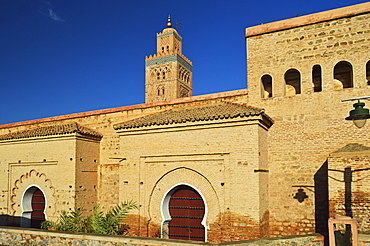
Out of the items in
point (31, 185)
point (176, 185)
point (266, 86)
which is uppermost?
point (266, 86)

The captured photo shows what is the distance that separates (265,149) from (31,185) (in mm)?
9471

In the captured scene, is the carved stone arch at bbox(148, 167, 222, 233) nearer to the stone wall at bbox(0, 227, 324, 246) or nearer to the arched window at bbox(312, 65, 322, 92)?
the stone wall at bbox(0, 227, 324, 246)

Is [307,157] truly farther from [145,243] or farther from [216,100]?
[145,243]

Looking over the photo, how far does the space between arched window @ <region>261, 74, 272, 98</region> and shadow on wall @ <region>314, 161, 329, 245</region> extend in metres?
3.08

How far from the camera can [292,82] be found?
11344 mm

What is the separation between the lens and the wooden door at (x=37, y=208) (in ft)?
44.7

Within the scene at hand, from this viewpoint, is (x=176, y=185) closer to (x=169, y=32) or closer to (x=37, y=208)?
(x=37, y=208)

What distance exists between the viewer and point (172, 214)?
10.9m

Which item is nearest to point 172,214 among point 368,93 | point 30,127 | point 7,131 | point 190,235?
point 190,235

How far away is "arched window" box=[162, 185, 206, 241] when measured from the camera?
1045 centimetres

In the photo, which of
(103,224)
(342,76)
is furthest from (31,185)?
(342,76)

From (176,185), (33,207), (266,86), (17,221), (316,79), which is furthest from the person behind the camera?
(33,207)

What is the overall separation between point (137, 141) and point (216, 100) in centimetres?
318

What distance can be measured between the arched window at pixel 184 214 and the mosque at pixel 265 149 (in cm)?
3
